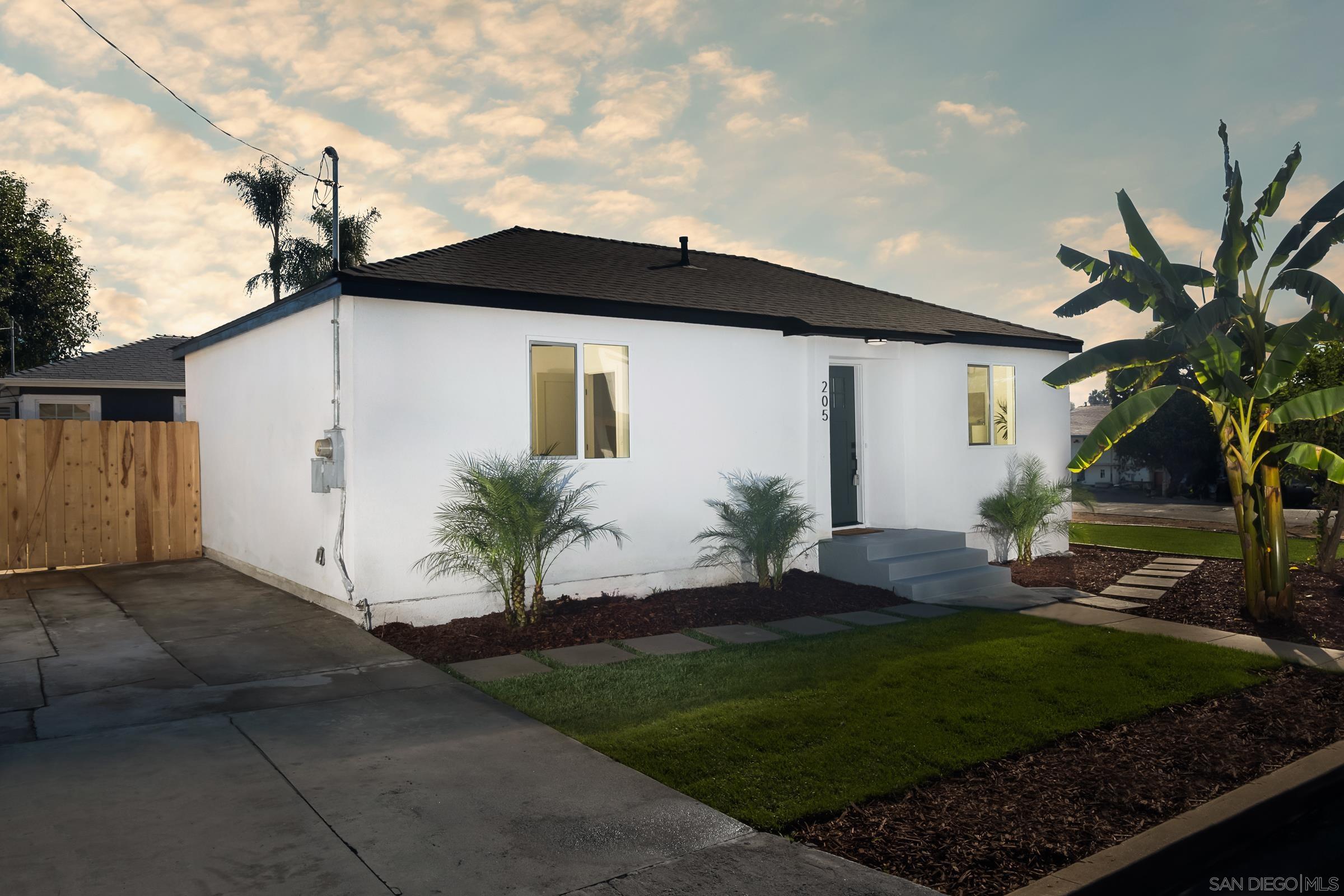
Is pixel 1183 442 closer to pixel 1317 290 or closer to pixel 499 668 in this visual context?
pixel 1317 290

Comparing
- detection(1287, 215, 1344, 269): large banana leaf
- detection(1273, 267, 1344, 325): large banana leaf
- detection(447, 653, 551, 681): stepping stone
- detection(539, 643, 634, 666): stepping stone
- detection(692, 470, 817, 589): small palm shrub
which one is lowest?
detection(539, 643, 634, 666): stepping stone

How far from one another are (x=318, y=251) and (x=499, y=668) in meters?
33.0

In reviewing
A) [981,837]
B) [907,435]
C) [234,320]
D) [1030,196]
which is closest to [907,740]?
→ [981,837]

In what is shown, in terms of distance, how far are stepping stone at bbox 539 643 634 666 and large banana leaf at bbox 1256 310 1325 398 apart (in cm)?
659

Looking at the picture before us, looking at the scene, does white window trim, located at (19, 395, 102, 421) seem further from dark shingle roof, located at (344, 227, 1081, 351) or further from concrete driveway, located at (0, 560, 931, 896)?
concrete driveway, located at (0, 560, 931, 896)

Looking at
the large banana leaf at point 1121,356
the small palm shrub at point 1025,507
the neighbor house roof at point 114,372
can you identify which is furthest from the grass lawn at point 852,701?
the neighbor house roof at point 114,372

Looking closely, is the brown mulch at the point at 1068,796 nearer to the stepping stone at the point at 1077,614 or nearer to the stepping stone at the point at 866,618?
the stepping stone at the point at 1077,614

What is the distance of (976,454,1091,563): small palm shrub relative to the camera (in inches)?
491

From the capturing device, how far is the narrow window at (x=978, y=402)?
43.0 feet

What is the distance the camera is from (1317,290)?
8.20 m

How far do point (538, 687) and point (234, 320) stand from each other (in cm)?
781

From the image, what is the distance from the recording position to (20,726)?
4988mm

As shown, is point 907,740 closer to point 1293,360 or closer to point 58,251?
point 1293,360

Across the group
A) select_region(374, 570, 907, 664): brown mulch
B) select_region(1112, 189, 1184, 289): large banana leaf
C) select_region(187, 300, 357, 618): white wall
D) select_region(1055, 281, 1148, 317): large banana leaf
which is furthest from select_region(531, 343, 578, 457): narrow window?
select_region(1112, 189, 1184, 289): large banana leaf
